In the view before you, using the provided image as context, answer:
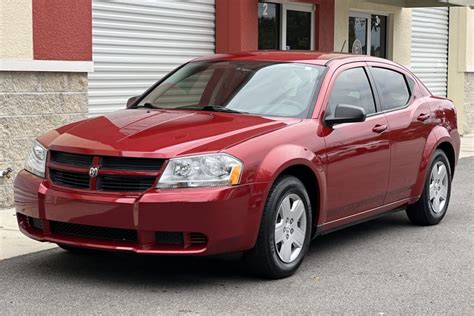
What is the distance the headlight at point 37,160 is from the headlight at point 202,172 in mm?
1037

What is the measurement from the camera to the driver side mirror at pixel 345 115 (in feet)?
20.9

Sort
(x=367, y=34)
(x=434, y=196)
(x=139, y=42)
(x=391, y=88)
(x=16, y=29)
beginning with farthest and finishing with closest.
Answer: (x=367, y=34) → (x=139, y=42) → (x=16, y=29) → (x=434, y=196) → (x=391, y=88)

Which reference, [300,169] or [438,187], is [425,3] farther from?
[300,169]

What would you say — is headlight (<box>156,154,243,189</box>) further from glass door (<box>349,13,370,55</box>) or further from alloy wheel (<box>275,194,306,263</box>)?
glass door (<box>349,13,370,55</box>)

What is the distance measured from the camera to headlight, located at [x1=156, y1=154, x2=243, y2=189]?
17.5ft

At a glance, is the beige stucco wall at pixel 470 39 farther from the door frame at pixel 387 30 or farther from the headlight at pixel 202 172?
the headlight at pixel 202 172

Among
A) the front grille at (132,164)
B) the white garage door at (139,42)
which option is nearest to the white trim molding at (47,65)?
the white garage door at (139,42)

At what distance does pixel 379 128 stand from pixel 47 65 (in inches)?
158

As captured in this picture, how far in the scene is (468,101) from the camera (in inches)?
773

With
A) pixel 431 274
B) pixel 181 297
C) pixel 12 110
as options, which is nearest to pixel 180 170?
pixel 181 297

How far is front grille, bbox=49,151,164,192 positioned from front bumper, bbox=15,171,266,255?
69 mm


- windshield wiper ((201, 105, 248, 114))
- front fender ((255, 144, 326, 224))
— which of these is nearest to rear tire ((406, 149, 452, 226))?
front fender ((255, 144, 326, 224))

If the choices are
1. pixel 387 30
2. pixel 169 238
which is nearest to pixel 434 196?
pixel 169 238

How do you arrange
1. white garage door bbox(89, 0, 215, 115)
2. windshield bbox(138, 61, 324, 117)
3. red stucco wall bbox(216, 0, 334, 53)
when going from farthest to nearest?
red stucco wall bbox(216, 0, 334, 53), white garage door bbox(89, 0, 215, 115), windshield bbox(138, 61, 324, 117)
